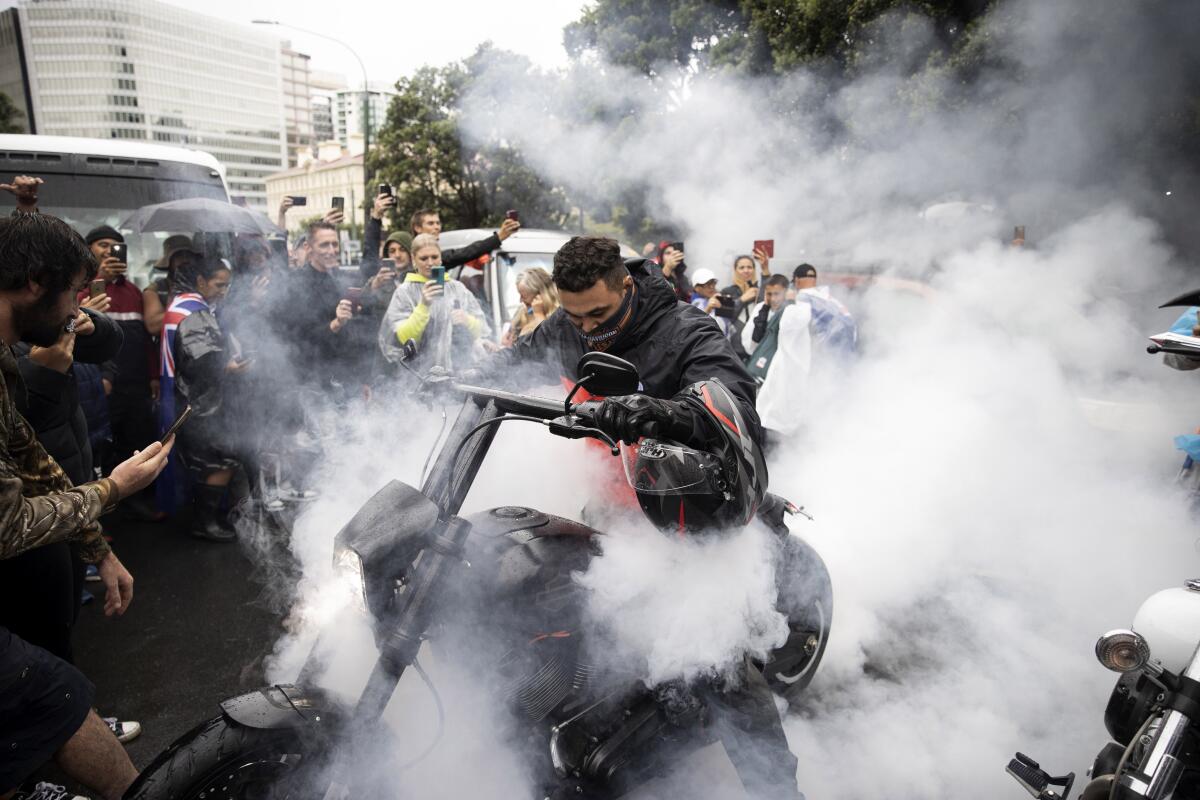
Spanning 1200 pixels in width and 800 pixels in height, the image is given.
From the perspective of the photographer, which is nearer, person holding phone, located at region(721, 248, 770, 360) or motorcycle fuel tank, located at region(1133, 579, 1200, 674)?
motorcycle fuel tank, located at region(1133, 579, 1200, 674)

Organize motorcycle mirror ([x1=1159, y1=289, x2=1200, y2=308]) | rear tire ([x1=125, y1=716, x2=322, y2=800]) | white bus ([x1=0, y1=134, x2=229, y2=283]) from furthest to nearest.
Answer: white bus ([x1=0, y1=134, x2=229, y2=283])
motorcycle mirror ([x1=1159, y1=289, x2=1200, y2=308])
rear tire ([x1=125, y1=716, x2=322, y2=800])

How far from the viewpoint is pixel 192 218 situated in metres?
5.39

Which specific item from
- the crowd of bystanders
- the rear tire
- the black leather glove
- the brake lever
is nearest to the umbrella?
the crowd of bystanders

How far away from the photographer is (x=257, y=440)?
16.0ft

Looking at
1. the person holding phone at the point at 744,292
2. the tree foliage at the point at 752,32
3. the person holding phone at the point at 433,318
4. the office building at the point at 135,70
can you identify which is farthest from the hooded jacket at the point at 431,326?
the tree foliage at the point at 752,32

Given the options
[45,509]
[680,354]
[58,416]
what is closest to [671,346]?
[680,354]

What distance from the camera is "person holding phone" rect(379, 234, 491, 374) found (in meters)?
4.69

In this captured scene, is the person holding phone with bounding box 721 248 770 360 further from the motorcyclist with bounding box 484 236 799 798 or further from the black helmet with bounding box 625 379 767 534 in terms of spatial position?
the black helmet with bounding box 625 379 767 534

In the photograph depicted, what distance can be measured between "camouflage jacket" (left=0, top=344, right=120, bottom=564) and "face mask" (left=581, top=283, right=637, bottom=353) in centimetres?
147

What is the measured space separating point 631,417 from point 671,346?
26.6 inches

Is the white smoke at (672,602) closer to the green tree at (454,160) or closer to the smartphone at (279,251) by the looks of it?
the smartphone at (279,251)

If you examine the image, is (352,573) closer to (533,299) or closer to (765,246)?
(533,299)

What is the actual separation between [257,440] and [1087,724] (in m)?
4.80

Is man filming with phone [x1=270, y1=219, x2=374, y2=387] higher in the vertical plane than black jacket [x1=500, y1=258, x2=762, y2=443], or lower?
lower
